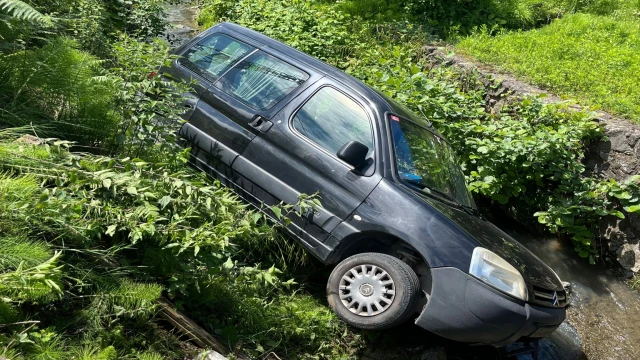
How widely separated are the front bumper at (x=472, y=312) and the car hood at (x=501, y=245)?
35cm

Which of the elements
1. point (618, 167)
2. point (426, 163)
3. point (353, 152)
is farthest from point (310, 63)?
point (618, 167)

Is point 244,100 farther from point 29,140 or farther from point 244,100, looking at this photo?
point 29,140

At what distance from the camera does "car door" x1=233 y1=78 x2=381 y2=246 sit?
5.07 metres

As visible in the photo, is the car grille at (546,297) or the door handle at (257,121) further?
the door handle at (257,121)

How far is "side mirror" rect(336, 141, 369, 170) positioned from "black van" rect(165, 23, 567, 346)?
0.04ft

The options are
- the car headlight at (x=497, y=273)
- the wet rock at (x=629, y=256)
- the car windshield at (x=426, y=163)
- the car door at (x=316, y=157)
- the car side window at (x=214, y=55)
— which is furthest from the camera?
the wet rock at (x=629, y=256)

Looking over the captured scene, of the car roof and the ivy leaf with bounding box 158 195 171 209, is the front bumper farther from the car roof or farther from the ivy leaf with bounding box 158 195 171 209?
the ivy leaf with bounding box 158 195 171 209

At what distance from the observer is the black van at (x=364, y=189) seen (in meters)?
4.55

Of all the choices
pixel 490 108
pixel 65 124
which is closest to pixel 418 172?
pixel 65 124

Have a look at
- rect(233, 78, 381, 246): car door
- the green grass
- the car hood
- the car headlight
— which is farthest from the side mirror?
the green grass

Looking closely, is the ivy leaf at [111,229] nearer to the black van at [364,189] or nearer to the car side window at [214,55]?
the black van at [364,189]

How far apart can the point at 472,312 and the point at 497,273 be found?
0.39 m

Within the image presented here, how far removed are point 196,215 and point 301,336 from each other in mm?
1294

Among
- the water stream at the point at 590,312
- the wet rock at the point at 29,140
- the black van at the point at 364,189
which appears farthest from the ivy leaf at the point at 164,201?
the water stream at the point at 590,312
